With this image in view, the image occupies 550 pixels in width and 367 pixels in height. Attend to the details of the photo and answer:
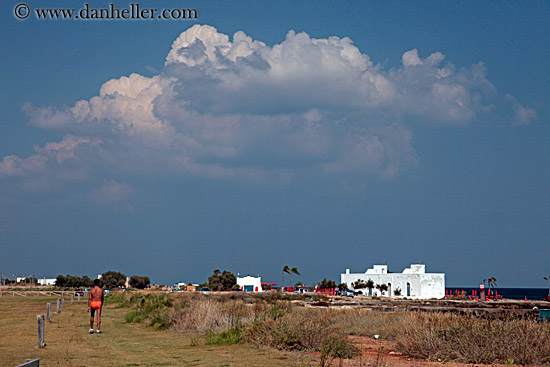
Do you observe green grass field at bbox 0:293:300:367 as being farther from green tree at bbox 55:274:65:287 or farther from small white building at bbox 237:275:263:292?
green tree at bbox 55:274:65:287

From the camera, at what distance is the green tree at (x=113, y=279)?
440 feet

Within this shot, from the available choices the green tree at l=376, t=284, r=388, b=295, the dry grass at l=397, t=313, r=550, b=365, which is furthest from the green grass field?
the green tree at l=376, t=284, r=388, b=295

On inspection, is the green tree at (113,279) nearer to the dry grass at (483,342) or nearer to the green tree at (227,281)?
the green tree at (227,281)

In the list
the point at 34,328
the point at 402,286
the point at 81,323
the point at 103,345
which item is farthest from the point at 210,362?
the point at 402,286

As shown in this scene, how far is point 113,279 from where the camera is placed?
443 feet

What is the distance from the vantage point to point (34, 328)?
26047 mm

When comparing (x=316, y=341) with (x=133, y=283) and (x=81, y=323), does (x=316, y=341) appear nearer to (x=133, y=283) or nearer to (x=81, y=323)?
(x=81, y=323)

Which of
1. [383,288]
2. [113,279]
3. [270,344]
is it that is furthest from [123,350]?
[113,279]

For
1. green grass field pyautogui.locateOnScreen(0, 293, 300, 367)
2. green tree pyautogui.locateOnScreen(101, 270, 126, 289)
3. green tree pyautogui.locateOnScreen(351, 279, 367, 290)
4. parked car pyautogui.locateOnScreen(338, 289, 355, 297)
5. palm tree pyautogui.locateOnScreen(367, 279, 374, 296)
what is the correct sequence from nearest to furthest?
1. green grass field pyautogui.locateOnScreen(0, 293, 300, 367)
2. parked car pyautogui.locateOnScreen(338, 289, 355, 297)
3. palm tree pyautogui.locateOnScreen(367, 279, 374, 296)
4. green tree pyautogui.locateOnScreen(351, 279, 367, 290)
5. green tree pyautogui.locateOnScreen(101, 270, 126, 289)

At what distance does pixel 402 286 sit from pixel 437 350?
8574 cm

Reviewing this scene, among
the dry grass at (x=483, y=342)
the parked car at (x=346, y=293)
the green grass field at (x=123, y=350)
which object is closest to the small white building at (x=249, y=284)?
the parked car at (x=346, y=293)

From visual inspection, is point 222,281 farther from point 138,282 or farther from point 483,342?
point 483,342

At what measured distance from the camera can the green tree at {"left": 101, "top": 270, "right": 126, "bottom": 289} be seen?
134125 millimetres

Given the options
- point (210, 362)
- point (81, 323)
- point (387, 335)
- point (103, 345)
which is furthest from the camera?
point (81, 323)
